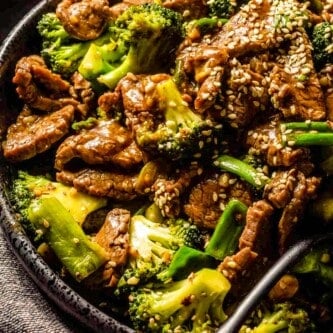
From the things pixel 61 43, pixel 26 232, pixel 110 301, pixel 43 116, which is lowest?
pixel 110 301

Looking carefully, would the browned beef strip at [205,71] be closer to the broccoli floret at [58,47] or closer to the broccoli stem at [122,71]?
the broccoli stem at [122,71]

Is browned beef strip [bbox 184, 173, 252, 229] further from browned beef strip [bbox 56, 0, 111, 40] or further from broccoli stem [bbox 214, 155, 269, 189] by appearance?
browned beef strip [bbox 56, 0, 111, 40]

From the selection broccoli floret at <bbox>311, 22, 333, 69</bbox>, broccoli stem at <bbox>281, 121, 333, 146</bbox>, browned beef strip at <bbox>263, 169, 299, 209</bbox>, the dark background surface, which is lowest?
the dark background surface

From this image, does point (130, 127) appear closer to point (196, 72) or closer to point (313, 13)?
point (196, 72)

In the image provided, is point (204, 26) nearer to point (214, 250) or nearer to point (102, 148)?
point (102, 148)

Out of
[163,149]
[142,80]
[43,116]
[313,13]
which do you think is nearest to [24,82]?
[43,116]

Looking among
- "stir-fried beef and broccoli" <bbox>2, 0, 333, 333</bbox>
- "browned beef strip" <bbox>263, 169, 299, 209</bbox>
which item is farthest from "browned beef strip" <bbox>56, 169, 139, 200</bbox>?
"browned beef strip" <bbox>263, 169, 299, 209</bbox>
